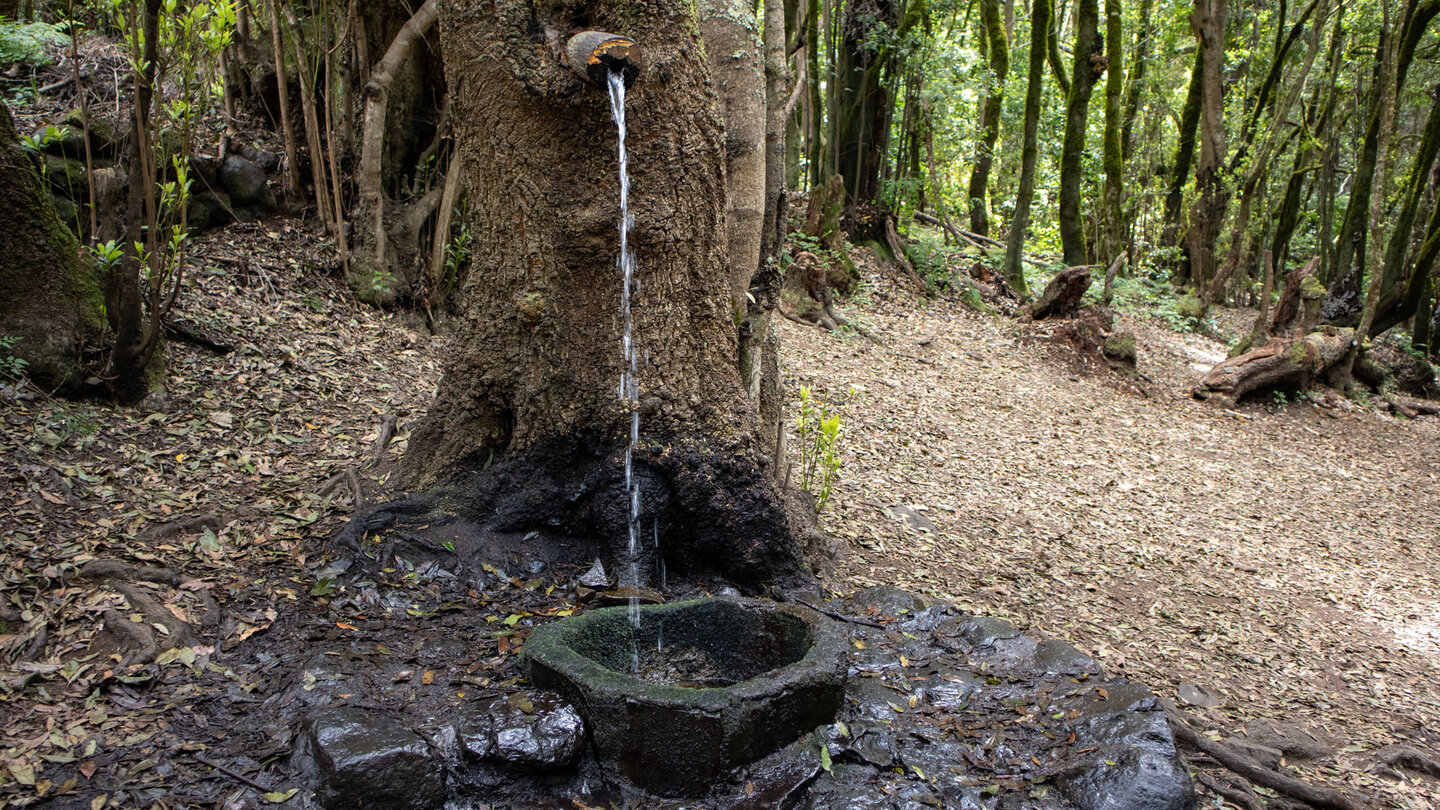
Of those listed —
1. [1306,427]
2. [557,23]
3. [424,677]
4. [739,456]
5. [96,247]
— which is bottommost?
[1306,427]

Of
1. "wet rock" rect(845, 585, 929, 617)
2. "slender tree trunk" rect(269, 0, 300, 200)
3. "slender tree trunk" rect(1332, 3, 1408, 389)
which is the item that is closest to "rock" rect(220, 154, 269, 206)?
"slender tree trunk" rect(269, 0, 300, 200)

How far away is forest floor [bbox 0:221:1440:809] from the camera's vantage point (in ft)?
9.59

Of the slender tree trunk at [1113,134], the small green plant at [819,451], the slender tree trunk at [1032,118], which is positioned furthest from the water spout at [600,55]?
the slender tree trunk at [1113,134]

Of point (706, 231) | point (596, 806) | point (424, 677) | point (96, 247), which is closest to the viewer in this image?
point (596, 806)

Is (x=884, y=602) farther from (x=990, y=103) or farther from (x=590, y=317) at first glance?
(x=990, y=103)

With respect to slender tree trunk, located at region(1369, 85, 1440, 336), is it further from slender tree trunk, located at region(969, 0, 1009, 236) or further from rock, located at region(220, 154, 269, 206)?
rock, located at region(220, 154, 269, 206)

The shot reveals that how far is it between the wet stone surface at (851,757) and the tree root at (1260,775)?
0.37m

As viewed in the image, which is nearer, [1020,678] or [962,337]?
[1020,678]

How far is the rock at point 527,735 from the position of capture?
2.72 meters

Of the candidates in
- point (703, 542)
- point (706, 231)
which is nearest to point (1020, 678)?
point (703, 542)

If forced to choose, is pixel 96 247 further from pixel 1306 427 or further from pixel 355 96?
pixel 1306 427

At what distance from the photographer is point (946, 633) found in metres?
4.01

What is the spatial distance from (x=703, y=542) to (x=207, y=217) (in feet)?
18.1

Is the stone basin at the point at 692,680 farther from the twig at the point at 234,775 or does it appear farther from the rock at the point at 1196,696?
the rock at the point at 1196,696
